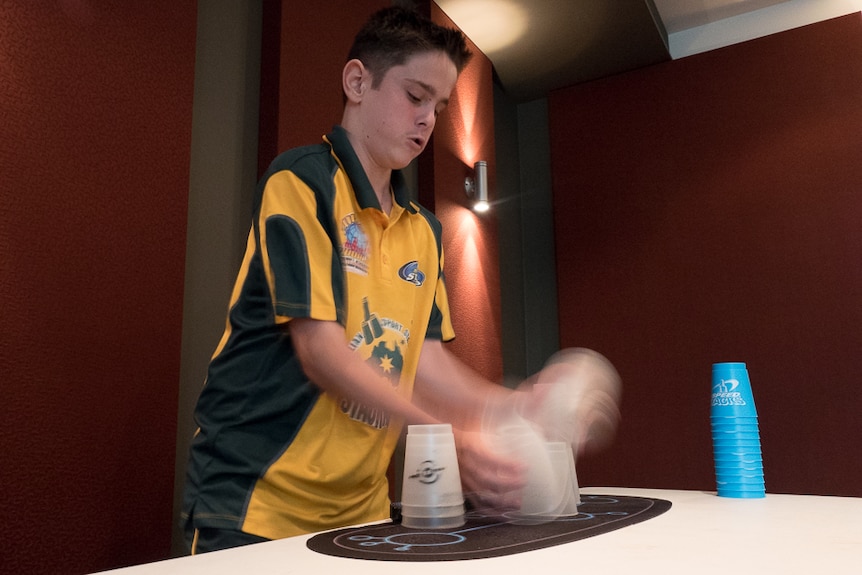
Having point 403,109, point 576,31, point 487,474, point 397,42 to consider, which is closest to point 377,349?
point 487,474

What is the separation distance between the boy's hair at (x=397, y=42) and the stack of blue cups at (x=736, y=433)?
0.83 m

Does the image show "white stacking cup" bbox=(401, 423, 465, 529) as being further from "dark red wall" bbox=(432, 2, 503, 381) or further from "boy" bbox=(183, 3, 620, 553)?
"dark red wall" bbox=(432, 2, 503, 381)

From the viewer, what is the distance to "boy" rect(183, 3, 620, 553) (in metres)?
1.01

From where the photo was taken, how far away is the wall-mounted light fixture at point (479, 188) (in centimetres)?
312

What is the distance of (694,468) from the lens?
3256 mm

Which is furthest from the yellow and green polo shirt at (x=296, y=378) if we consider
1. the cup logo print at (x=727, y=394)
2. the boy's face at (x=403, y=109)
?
the cup logo print at (x=727, y=394)

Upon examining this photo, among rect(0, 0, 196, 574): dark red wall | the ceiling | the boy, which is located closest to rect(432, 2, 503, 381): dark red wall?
the ceiling

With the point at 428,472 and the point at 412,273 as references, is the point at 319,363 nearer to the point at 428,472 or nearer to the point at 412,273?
the point at 428,472

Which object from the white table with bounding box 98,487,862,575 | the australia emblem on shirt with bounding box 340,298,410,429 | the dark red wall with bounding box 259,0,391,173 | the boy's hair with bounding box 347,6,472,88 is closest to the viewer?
the white table with bounding box 98,487,862,575

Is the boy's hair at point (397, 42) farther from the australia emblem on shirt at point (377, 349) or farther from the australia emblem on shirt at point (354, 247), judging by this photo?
the australia emblem on shirt at point (377, 349)

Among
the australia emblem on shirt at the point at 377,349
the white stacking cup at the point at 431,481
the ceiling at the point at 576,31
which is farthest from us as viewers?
the ceiling at the point at 576,31

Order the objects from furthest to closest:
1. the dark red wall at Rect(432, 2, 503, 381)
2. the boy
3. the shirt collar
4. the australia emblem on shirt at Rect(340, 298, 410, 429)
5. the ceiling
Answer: the ceiling → the dark red wall at Rect(432, 2, 503, 381) → the shirt collar → the australia emblem on shirt at Rect(340, 298, 410, 429) → the boy

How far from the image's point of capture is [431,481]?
2.89ft

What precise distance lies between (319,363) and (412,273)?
14.1 inches
